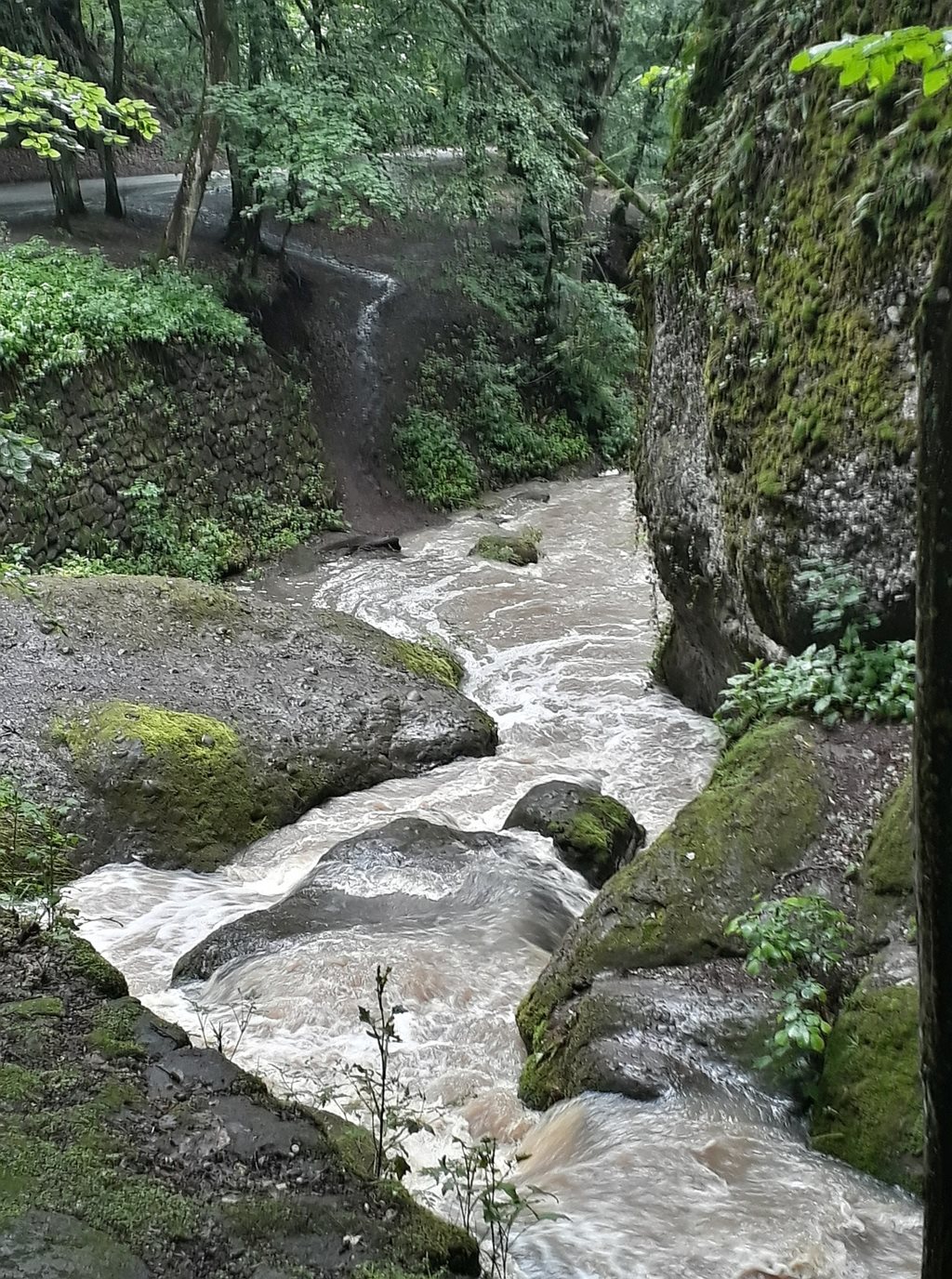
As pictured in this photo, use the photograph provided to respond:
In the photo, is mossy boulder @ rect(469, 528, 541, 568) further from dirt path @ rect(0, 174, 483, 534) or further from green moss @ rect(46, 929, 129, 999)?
green moss @ rect(46, 929, 129, 999)

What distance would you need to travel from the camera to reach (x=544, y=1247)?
3.25 m

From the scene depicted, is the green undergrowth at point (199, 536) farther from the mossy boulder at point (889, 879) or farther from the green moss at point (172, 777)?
the mossy boulder at point (889, 879)

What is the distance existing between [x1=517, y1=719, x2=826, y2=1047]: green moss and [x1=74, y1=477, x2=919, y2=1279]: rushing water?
58 centimetres

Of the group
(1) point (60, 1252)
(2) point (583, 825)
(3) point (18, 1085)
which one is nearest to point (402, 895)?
(2) point (583, 825)

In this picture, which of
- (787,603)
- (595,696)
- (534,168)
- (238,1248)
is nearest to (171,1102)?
(238,1248)

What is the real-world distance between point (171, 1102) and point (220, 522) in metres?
12.0

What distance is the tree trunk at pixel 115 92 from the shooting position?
56.2 feet

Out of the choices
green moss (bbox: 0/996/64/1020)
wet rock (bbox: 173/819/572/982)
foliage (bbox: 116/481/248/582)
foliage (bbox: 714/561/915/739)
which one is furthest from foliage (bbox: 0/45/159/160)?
foliage (bbox: 116/481/248/582)

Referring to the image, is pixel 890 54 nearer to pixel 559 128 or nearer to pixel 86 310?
pixel 86 310

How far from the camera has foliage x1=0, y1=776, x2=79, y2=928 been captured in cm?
458

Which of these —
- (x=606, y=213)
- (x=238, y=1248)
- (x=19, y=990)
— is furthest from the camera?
(x=606, y=213)

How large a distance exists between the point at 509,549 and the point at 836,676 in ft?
28.8

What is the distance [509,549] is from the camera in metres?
14.1

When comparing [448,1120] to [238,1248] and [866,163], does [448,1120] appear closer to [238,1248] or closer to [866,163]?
[238,1248]
